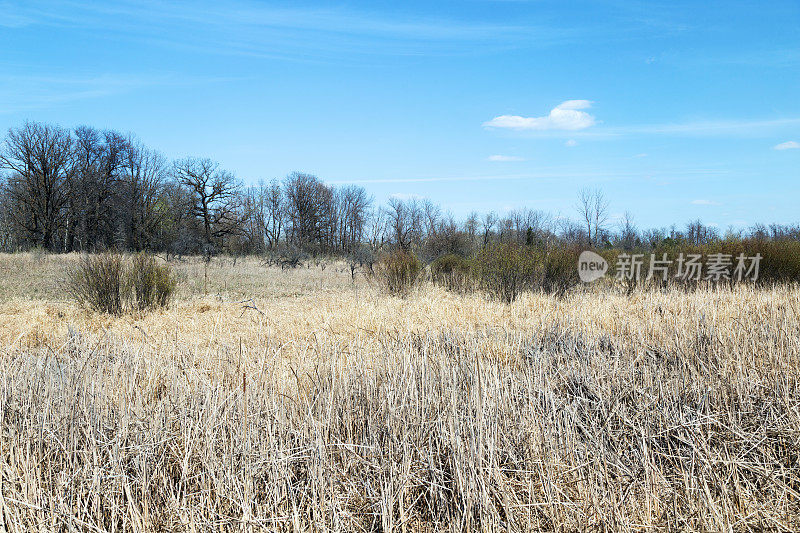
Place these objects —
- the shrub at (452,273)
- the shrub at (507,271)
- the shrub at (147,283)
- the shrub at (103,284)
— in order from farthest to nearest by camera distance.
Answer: the shrub at (452,273), the shrub at (507,271), the shrub at (147,283), the shrub at (103,284)

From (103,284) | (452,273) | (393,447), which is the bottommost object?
(393,447)

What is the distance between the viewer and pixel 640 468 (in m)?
2.75

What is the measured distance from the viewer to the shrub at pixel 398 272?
424 inches

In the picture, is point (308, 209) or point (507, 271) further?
point (308, 209)

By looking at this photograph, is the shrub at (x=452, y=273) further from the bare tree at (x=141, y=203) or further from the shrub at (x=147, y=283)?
the bare tree at (x=141, y=203)

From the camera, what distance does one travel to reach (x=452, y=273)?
1252cm

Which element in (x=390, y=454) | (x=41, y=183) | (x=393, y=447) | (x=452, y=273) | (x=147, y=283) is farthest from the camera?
(x=41, y=183)

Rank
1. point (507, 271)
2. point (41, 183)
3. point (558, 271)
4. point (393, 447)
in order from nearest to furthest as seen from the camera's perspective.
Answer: point (393, 447) < point (507, 271) < point (558, 271) < point (41, 183)

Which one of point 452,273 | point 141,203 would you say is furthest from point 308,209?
point 452,273

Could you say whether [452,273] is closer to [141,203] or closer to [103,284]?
[103,284]

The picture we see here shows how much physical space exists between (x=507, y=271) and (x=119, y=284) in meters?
6.93

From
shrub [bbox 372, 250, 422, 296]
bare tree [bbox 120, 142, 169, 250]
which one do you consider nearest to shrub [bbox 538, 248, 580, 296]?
shrub [bbox 372, 250, 422, 296]

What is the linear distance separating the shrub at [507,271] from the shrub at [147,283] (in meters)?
5.94

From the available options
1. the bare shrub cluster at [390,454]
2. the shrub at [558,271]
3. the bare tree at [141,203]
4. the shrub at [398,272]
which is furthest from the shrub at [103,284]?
the bare tree at [141,203]
